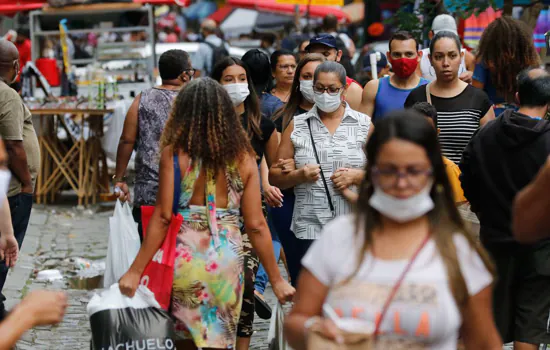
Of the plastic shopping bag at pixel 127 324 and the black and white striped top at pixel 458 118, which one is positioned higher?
→ the black and white striped top at pixel 458 118

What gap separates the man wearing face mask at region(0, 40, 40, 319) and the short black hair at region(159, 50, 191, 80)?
97cm

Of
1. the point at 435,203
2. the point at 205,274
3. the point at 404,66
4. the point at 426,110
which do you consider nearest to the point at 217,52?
the point at 404,66

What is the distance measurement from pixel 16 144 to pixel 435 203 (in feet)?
12.5

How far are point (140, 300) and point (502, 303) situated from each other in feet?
6.47

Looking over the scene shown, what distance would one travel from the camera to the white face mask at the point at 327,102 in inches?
241

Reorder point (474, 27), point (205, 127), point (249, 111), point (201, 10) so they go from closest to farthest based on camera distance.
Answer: point (205, 127) < point (249, 111) < point (474, 27) < point (201, 10)

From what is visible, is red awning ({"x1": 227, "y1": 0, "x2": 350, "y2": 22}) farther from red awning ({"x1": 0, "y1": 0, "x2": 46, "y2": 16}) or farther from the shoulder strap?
the shoulder strap

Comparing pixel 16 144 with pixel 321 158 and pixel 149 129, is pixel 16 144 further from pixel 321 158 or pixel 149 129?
pixel 321 158

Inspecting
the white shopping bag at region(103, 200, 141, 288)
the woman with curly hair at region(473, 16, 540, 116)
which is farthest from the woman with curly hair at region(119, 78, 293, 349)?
the woman with curly hair at region(473, 16, 540, 116)

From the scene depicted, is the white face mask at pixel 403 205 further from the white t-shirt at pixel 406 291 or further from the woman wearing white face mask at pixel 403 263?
the white t-shirt at pixel 406 291

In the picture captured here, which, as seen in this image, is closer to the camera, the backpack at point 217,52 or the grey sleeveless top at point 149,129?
the grey sleeveless top at point 149,129

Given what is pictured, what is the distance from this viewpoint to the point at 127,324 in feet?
14.6

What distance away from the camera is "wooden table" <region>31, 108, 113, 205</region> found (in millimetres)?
12828

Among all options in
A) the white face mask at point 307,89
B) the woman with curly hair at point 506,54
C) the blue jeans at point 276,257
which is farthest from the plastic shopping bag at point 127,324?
the woman with curly hair at point 506,54
